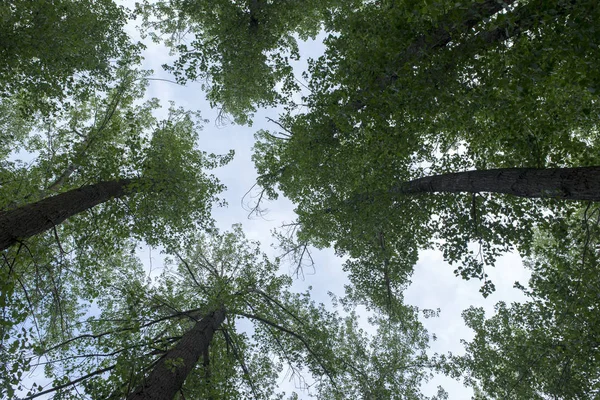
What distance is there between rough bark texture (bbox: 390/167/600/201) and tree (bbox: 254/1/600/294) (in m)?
0.07

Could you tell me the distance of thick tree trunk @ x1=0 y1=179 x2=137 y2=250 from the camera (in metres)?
5.16

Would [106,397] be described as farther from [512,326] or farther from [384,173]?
[512,326]

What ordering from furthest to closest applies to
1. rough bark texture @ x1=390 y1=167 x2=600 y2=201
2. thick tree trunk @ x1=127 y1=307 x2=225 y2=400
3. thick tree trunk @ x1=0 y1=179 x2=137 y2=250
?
thick tree trunk @ x1=127 y1=307 x2=225 y2=400 → thick tree trunk @ x1=0 y1=179 x2=137 y2=250 → rough bark texture @ x1=390 y1=167 x2=600 y2=201

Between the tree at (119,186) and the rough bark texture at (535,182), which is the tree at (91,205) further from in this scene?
the rough bark texture at (535,182)

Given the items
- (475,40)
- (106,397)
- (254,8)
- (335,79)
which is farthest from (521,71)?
(254,8)

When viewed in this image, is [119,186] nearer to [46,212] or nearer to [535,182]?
[46,212]

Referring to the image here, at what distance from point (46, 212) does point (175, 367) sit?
374cm

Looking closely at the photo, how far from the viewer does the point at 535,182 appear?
537 cm

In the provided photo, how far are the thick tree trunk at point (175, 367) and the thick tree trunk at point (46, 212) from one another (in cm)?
328

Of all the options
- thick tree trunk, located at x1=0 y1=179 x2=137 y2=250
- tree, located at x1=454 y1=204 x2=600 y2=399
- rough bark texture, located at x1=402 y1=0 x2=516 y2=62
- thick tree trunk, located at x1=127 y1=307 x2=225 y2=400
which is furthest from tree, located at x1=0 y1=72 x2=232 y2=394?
tree, located at x1=454 y1=204 x2=600 y2=399

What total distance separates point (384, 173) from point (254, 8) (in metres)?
7.19

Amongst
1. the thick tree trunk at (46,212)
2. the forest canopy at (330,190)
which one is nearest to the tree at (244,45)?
the forest canopy at (330,190)

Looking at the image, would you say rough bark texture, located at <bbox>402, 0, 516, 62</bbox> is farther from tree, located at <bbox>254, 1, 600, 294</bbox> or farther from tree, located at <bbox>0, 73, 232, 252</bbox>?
tree, located at <bbox>0, 73, 232, 252</bbox>

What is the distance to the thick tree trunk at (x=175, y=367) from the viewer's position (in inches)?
227
